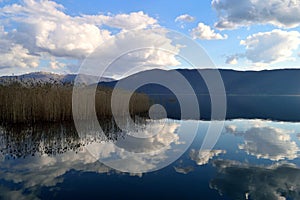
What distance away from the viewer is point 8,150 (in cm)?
1065

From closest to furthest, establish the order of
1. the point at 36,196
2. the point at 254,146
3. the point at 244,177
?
the point at 36,196 < the point at 244,177 < the point at 254,146

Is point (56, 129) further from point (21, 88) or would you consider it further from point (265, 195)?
point (265, 195)

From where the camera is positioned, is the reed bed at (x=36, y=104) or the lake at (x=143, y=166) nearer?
the lake at (x=143, y=166)

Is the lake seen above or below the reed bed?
below

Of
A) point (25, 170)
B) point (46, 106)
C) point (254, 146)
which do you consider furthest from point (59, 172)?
point (46, 106)

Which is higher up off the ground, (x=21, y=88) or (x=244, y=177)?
(x=21, y=88)

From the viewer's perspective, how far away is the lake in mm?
6898

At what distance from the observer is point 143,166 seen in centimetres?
925

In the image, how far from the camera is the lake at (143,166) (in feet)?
22.6

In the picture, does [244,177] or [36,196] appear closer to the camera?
[36,196]

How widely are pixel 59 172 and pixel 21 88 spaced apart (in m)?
10.9

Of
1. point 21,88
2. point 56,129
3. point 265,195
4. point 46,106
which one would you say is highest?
point 21,88

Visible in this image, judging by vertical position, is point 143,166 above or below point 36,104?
below

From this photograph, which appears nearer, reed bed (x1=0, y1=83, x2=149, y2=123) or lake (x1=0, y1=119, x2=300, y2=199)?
lake (x1=0, y1=119, x2=300, y2=199)
